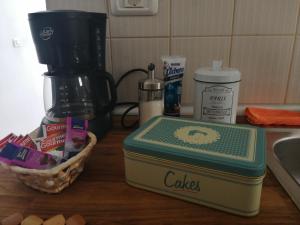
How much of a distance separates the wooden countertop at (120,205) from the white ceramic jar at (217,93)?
17 centimetres

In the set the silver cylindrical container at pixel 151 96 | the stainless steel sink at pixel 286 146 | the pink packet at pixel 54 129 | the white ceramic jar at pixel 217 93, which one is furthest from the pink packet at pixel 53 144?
the stainless steel sink at pixel 286 146

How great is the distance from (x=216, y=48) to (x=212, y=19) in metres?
0.09

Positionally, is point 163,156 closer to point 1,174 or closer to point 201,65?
point 1,174

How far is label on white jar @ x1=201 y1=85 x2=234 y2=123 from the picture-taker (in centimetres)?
57

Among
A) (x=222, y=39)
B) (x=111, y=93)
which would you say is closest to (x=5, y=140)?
(x=111, y=93)

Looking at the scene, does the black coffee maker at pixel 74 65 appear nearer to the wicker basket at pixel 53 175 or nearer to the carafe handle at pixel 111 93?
the carafe handle at pixel 111 93

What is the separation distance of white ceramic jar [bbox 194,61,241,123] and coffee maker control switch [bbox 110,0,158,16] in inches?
10.2

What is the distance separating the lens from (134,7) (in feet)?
2.33

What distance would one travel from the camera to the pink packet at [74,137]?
0.49 metres

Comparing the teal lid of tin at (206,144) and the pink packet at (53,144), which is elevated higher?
the teal lid of tin at (206,144)

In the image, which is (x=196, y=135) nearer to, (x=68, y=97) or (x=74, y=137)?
(x=74, y=137)

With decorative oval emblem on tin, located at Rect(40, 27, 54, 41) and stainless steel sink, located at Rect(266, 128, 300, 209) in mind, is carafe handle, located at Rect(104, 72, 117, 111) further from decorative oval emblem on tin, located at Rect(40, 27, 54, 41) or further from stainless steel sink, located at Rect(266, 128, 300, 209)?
→ stainless steel sink, located at Rect(266, 128, 300, 209)

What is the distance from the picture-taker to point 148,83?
0.62 metres

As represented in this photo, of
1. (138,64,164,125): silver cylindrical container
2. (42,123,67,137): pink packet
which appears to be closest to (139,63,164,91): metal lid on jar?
(138,64,164,125): silver cylindrical container
